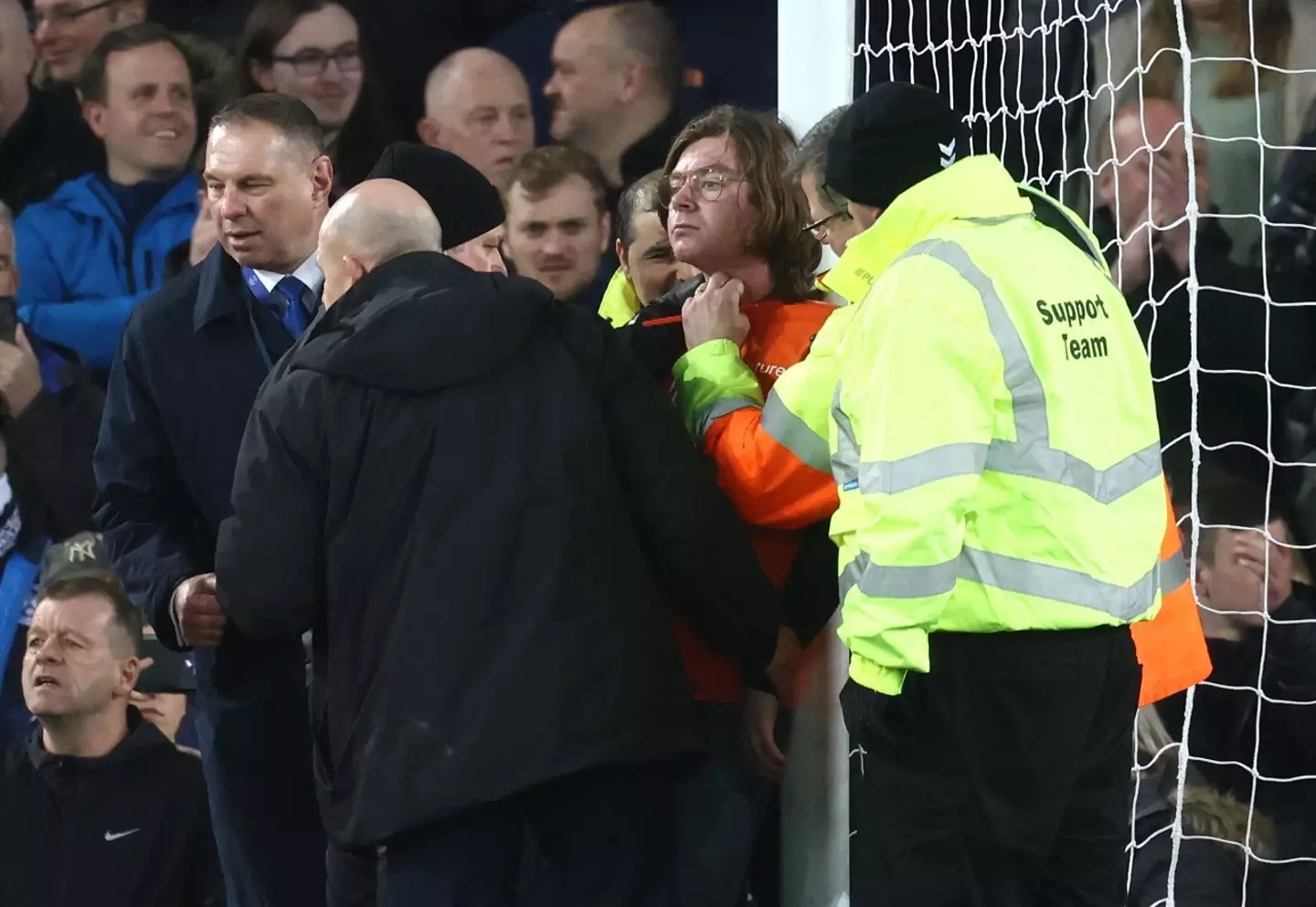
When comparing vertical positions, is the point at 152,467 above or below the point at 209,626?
above

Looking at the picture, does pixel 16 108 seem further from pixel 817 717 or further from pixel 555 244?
pixel 817 717

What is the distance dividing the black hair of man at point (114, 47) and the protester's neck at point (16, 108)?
0.34 feet

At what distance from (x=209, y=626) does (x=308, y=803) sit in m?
0.35

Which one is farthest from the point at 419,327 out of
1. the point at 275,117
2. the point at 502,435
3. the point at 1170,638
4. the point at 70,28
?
the point at 70,28

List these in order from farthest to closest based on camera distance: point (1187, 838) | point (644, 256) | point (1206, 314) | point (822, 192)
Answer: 1. point (1206, 314)
2. point (1187, 838)
3. point (644, 256)
4. point (822, 192)

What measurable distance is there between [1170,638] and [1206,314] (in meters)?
1.09

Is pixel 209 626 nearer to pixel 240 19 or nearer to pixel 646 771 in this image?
pixel 646 771

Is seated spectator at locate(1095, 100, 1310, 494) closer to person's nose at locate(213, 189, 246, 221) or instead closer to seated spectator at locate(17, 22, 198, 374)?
person's nose at locate(213, 189, 246, 221)

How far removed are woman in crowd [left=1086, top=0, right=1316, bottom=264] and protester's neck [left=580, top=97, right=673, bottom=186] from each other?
85 cm

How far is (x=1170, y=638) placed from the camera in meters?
1.76

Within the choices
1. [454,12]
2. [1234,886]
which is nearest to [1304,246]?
[1234,886]

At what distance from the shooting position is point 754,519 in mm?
1819

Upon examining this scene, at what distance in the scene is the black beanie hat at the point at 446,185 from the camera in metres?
1.76

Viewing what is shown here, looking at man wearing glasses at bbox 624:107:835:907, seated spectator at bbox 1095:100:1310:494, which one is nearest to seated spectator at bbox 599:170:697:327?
man wearing glasses at bbox 624:107:835:907
